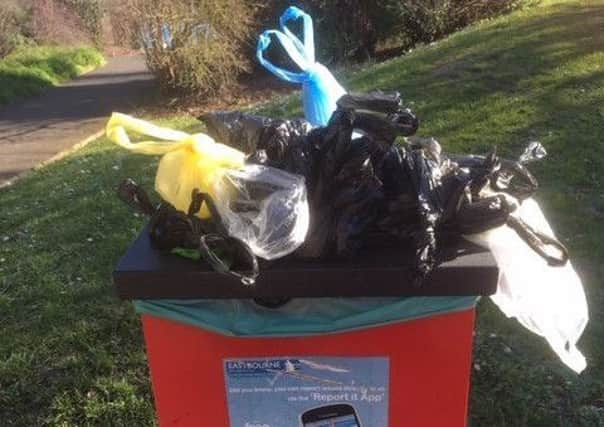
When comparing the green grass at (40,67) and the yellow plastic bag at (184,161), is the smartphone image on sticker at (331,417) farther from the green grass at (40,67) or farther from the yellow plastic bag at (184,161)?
the green grass at (40,67)

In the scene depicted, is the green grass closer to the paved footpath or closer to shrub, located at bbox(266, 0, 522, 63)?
the paved footpath

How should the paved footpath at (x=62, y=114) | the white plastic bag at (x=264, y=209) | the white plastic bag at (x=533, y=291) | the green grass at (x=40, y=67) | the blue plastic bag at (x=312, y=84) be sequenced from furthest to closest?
the green grass at (x=40, y=67), the paved footpath at (x=62, y=114), the blue plastic bag at (x=312, y=84), the white plastic bag at (x=533, y=291), the white plastic bag at (x=264, y=209)

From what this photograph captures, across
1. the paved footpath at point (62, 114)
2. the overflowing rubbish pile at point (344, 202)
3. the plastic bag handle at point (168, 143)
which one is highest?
the plastic bag handle at point (168, 143)

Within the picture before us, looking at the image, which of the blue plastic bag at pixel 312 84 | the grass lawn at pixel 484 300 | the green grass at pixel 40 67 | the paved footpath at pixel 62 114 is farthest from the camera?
the green grass at pixel 40 67

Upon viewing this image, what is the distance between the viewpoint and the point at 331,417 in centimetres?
169

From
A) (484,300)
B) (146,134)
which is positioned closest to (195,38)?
(484,300)

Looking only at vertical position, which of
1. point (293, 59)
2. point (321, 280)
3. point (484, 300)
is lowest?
point (484, 300)

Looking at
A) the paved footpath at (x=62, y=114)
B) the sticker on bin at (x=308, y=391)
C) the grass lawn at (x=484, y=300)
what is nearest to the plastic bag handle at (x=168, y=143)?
the sticker on bin at (x=308, y=391)

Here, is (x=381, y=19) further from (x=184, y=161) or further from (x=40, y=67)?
(x=184, y=161)

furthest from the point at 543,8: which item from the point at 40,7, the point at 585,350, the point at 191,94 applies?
the point at 40,7

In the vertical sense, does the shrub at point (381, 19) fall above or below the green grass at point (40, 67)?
above

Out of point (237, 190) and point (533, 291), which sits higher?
point (237, 190)

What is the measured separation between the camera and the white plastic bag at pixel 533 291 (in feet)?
5.22

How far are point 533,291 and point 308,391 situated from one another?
0.57 metres
